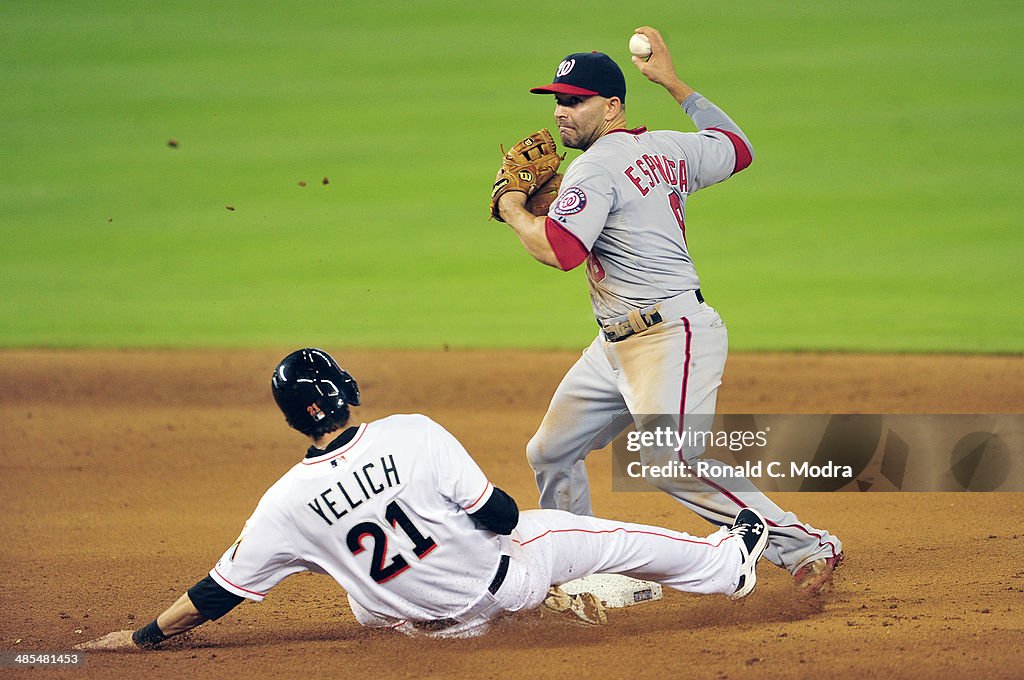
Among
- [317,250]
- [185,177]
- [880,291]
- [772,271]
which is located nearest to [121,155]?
[185,177]

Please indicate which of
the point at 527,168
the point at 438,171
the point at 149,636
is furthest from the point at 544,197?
the point at 438,171

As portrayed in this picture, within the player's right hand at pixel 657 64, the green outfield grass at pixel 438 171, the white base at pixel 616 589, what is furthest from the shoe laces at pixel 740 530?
the green outfield grass at pixel 438 171

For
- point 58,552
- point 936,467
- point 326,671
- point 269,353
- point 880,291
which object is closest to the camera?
point 326,671

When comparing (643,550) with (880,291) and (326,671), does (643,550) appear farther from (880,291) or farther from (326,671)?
(880,291)

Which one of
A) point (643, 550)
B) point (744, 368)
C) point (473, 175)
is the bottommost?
point (744, 368)

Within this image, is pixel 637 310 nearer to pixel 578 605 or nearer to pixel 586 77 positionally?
pixel 586 77

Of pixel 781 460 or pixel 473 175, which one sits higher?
pixel 473 175

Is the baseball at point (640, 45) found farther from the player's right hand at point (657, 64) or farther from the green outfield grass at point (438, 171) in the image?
the green outfield grass at point (438, 171)

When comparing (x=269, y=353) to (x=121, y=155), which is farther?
(x=121, y=155)
